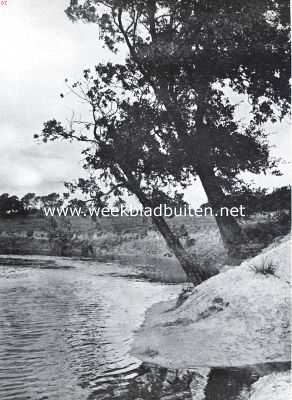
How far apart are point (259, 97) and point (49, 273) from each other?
11767 millimetres

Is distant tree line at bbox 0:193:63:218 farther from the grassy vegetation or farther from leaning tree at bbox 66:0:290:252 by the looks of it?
leaning tree at bbox 66:0:290:252

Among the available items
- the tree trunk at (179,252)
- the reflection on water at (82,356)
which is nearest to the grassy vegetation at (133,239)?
the tree trunk at (179,252)

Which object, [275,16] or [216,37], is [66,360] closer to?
[216,37]

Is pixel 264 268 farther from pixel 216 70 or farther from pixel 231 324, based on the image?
pixel 216 70

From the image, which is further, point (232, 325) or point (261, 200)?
point (261, 200)

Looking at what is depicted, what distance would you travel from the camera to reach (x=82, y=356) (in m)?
6.34

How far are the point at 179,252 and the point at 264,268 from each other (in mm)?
4718

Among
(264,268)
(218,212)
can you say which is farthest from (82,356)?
(218,212)

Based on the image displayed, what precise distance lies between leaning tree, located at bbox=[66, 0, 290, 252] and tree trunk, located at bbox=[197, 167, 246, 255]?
28mm

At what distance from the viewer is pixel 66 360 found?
6.12 metres

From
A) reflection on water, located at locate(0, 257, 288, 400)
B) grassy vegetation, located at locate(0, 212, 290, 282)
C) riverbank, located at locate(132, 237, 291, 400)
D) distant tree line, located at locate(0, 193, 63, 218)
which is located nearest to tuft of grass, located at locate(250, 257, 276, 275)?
riverbank, located at locate(132, 237, 291, 400)

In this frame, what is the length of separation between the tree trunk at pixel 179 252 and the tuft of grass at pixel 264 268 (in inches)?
166

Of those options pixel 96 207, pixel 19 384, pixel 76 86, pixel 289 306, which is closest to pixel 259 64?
pixel 76 86

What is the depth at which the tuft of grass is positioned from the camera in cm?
766
